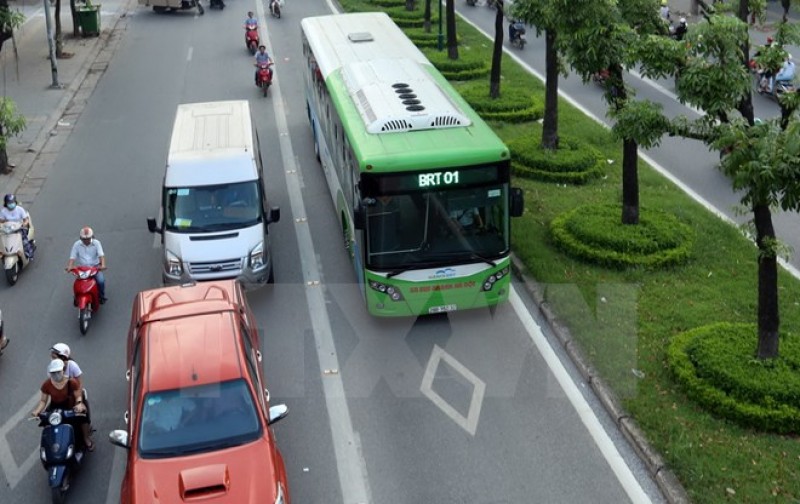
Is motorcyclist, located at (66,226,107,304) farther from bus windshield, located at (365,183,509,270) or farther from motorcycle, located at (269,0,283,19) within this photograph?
motorcycle, located at (269,0,283,19)

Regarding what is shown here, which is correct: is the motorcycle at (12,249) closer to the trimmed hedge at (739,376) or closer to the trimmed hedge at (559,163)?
the trimmed hedge at (559,163)

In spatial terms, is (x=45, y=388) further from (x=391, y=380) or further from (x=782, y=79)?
(x=782, y=79)

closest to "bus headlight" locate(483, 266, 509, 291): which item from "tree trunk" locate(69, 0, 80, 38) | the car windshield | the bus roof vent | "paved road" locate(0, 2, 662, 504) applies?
"paved road" locate(0, 2, 662, 504)

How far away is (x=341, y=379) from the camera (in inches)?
533

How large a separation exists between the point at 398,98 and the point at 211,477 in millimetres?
7830

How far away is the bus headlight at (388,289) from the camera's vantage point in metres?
14.2

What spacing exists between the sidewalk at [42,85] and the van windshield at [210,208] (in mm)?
6237

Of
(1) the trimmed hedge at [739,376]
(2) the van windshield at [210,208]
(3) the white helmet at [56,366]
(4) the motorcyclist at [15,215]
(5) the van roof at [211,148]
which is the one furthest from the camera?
(4) the motorcyclist at [15,215]

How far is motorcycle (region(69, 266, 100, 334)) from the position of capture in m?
15.1

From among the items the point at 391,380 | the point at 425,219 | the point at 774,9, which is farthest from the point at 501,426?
the point at 774,9

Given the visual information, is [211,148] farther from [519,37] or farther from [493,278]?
[519,37]

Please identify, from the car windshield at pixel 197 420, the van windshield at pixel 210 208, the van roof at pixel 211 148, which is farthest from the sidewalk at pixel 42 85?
the car windshield at pixel 197 420

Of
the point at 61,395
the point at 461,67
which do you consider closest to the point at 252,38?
the point at 461,67

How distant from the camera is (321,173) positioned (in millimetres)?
21969
